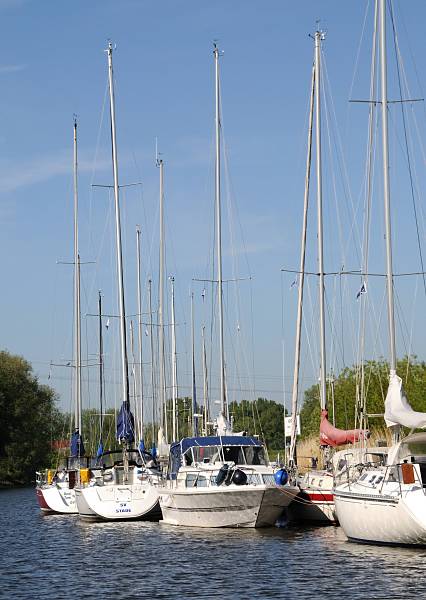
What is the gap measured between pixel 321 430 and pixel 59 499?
16.7 meters

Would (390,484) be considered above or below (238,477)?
below

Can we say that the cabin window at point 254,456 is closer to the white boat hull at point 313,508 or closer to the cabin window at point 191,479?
the white boat hull at point 313,508

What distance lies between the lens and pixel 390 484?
109ft

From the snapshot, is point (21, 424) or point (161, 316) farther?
point (21, 424)

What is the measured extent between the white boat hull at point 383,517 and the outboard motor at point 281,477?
231 inches

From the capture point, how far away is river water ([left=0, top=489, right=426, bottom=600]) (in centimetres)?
2816

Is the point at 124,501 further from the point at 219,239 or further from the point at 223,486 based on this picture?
the point at 219,239

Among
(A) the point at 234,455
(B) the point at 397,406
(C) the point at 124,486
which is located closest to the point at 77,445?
(C) the point at 124,486

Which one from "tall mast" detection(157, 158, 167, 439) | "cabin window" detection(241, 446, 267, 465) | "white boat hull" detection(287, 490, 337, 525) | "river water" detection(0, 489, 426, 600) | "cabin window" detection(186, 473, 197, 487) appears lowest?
"river water" detection(0, 489, 426, 600)

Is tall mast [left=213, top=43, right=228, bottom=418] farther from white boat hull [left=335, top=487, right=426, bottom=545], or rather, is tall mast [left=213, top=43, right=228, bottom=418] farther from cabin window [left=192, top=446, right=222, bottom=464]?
white boat hull [left=335, top=487, right=426, bottom=545]

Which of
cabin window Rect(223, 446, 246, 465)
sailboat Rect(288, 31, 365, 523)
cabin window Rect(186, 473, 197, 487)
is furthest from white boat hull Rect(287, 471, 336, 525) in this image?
cabin window Rect(186, 473, 197, 487)

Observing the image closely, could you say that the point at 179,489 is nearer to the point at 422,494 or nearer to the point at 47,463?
the point at 422,494

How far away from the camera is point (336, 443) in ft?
148

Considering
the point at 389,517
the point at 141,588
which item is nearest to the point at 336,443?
the point at 389,517
